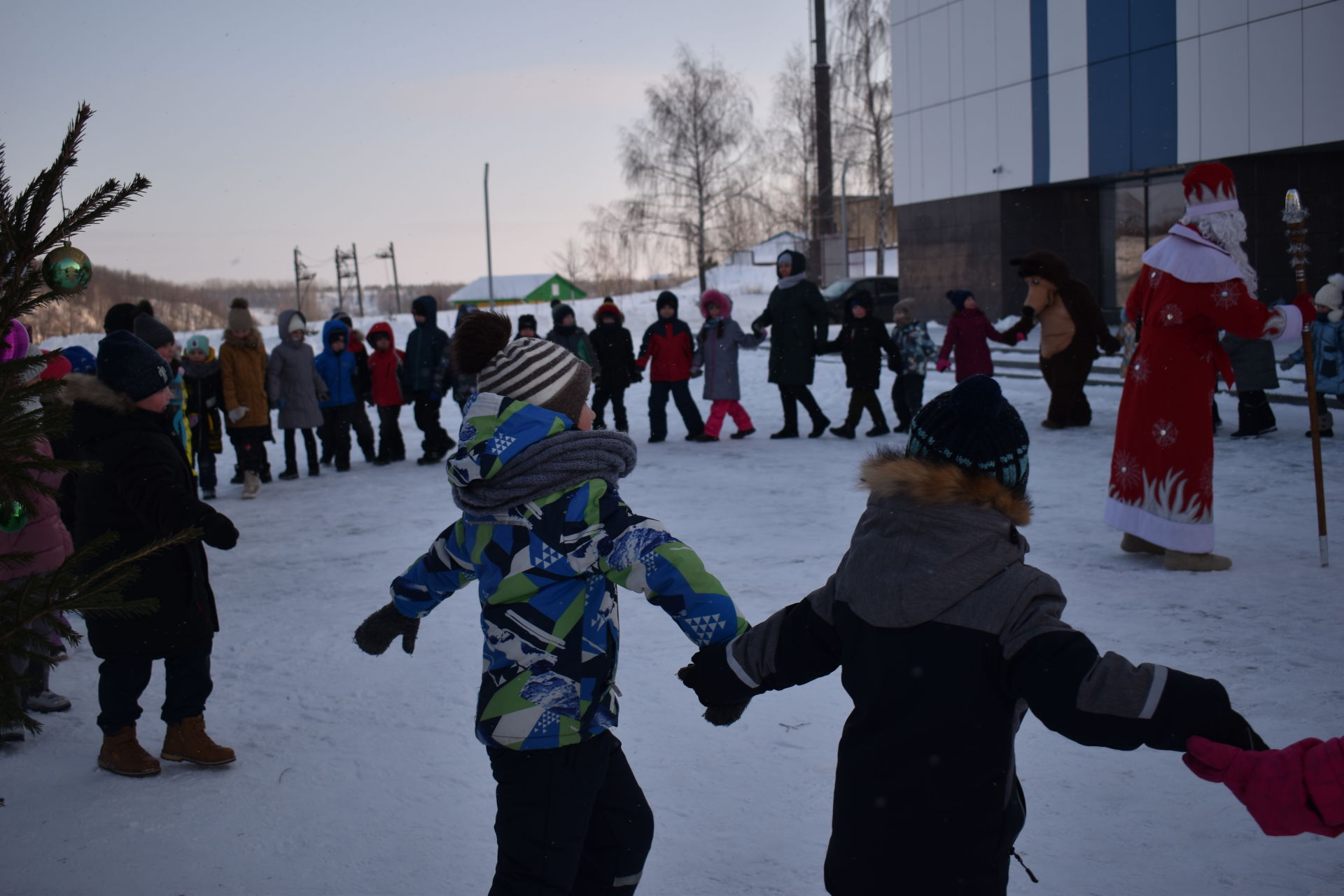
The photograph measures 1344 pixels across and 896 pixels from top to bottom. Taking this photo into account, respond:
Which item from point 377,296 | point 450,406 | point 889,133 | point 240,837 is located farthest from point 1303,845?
point 377,296

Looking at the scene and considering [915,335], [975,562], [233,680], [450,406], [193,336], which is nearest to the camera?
[975,562]

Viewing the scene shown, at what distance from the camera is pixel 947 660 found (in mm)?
1729

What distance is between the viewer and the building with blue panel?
1591 centimetres

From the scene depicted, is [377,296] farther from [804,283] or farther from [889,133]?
[804,283]

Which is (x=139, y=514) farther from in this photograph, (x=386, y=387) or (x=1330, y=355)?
(x=1330, y=355)

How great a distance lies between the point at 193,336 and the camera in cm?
920

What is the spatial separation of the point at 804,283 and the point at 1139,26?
10.9 meters

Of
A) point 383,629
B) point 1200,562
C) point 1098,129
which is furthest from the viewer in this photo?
point 1098,129

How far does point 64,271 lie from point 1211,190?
16.6 feet

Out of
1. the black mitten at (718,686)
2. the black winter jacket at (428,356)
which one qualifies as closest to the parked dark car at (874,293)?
the black winter jacket at (428,356)

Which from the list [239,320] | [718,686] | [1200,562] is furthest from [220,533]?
[239,320]

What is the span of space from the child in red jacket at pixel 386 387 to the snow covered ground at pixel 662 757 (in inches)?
168

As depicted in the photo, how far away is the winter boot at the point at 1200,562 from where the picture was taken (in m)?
5.36

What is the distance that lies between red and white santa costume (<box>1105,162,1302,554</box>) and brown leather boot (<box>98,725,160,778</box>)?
462 cm
